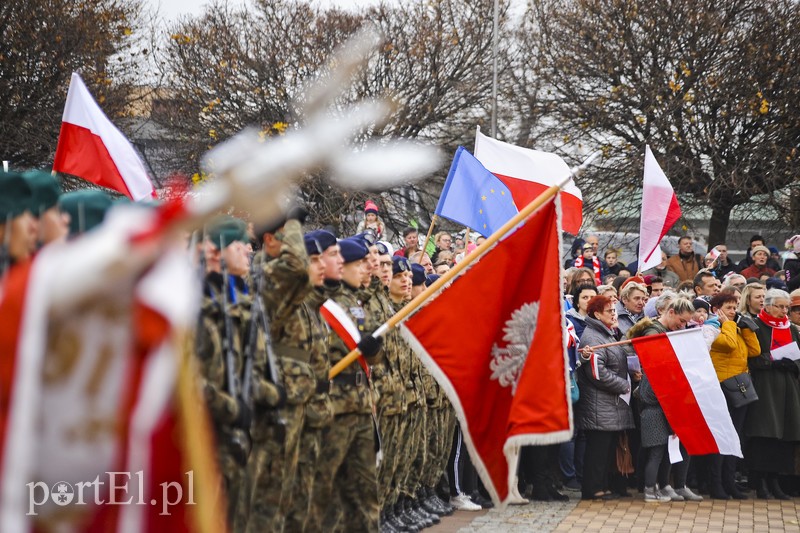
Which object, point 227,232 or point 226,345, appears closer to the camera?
point 226,345

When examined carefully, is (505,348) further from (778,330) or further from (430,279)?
(778,330)

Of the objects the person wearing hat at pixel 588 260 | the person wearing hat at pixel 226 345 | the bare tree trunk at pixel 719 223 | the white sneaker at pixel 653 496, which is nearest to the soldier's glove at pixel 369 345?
the person wearing hat at pixel 226 345

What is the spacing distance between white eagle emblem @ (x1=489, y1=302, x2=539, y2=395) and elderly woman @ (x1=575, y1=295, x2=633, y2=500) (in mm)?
4644

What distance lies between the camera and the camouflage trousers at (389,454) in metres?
8.48

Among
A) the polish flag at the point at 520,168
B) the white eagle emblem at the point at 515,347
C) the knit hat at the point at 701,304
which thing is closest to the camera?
the white eagle emblem at the point at 515,347

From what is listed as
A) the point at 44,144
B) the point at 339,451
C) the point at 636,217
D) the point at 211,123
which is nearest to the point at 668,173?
the point at 636,217

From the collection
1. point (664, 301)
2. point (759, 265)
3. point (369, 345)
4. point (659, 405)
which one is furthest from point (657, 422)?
point (759, 265)

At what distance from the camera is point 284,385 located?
5965mm

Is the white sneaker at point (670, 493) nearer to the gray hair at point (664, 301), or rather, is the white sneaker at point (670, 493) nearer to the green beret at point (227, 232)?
the gray hair at point (664, 301)

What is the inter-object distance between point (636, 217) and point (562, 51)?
4.15 meters

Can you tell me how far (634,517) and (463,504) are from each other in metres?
1.53

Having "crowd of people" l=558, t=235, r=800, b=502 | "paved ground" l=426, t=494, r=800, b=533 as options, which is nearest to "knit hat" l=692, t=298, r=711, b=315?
"crowd of people" l=558, t=235, r=800, b=502

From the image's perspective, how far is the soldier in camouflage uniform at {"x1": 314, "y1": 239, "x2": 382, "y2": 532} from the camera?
6820 millimetres

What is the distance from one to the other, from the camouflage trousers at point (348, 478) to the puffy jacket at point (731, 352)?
17.6 ft
